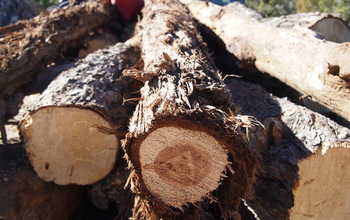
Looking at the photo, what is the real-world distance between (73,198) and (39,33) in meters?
1.53

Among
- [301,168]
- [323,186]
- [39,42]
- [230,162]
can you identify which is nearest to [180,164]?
[230,162]

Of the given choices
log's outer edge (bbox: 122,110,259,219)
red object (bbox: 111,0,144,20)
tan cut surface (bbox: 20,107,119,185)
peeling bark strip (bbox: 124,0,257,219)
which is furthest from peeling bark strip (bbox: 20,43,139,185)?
red object (bbox: 111,0,144,20)

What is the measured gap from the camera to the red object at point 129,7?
14.0 feet

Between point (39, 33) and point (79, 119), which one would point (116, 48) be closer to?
point (39, 33)

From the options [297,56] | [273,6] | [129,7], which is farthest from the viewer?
[273,6]

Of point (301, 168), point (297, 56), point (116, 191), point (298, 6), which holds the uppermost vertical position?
point (297, 56)

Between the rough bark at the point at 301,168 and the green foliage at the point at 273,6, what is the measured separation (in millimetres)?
6449

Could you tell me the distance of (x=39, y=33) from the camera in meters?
3.10

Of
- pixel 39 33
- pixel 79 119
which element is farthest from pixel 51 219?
pixel 39 33

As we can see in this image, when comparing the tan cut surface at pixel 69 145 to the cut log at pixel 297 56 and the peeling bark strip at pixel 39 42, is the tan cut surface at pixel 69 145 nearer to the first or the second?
the peeling bark strip at pixel 39 42

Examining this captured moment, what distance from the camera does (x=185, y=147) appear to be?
1.56m

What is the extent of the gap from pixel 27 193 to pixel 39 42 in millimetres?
1408

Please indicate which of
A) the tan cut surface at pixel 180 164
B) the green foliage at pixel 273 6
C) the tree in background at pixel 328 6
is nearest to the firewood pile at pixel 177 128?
the tan cut surface at pixel 180 164

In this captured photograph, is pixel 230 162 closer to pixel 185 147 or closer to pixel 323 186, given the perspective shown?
pixel 185 147
